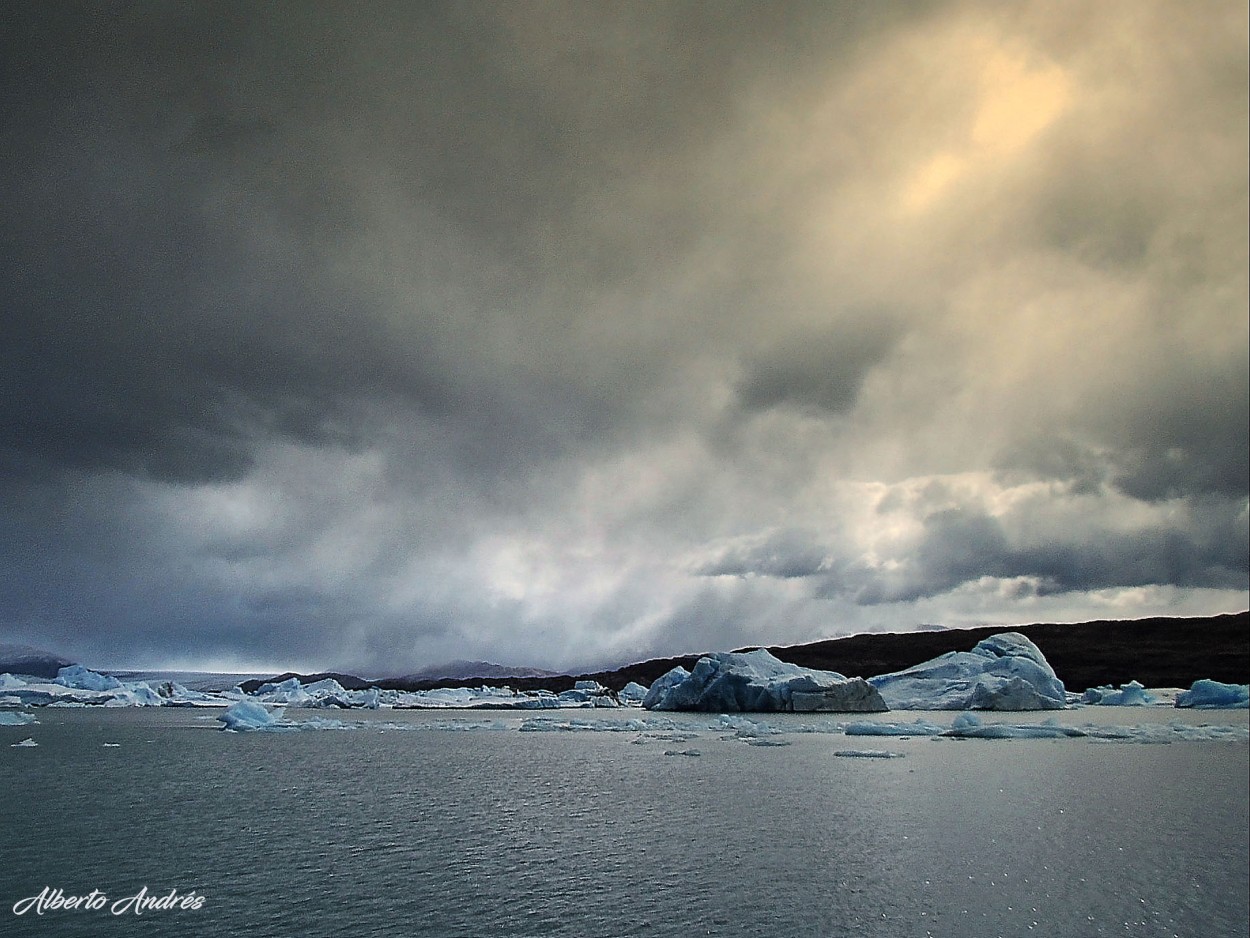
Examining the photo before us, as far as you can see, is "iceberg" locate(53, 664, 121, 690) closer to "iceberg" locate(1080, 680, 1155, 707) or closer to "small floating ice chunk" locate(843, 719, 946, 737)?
"small floating ice chunk" locate(843, 719, 946, 737)

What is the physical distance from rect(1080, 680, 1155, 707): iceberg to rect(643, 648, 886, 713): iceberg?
21.4 meters

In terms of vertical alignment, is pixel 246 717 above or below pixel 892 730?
above

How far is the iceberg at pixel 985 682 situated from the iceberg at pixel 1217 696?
8.09m

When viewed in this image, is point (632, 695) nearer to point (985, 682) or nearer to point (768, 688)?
point (768, 688)

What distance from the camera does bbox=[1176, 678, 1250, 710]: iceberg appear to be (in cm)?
5144

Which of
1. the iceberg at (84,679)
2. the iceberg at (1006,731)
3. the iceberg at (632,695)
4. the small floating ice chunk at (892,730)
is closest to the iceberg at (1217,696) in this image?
the iceberg at (1006,731)

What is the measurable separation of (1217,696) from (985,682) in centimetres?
1592

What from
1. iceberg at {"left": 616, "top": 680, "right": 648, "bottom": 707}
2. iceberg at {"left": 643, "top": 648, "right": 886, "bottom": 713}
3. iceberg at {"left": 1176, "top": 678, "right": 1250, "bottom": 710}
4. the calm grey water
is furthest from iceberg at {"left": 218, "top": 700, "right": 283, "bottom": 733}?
iceberg at {"left": 1176, "top": 678, "right": 1250, "bottom": 710}

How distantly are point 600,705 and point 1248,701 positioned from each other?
59.1 m

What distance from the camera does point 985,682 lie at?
5216 cm

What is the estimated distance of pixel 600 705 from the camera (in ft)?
297

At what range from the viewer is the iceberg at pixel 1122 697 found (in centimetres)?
6141

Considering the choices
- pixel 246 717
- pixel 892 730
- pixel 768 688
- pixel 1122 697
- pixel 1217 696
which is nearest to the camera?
pixel 892 730

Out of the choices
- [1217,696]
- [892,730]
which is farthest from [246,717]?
[1217,696]
